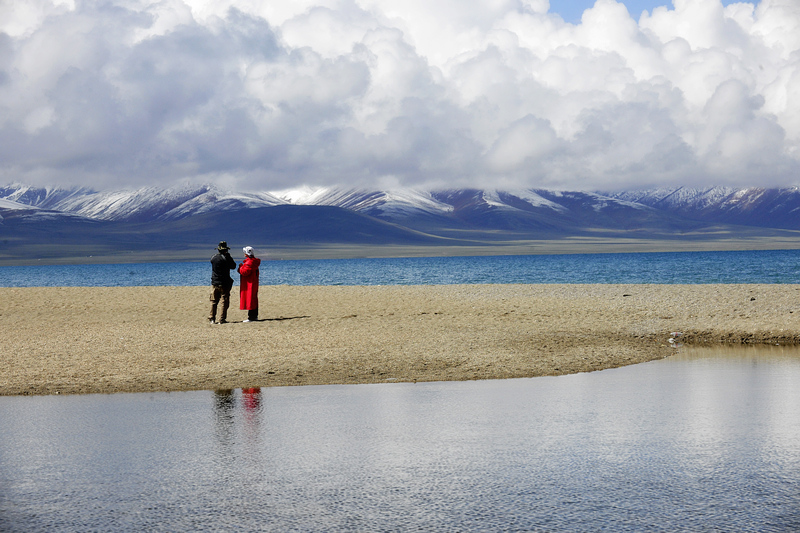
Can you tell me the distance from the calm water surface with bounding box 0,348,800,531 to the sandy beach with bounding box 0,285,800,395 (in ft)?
6.33

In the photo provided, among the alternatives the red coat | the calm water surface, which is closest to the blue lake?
the calm water surface

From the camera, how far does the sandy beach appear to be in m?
14.5

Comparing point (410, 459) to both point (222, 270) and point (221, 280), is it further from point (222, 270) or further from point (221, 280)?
point (222, 270)

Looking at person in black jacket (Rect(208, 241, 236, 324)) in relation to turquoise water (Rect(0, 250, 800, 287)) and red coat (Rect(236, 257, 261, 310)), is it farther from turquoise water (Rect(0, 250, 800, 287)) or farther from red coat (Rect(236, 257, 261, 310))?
turquoise water (Rect(0, 250, 800, 287))

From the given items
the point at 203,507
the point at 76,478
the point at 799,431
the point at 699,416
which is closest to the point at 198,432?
the point at 76,478

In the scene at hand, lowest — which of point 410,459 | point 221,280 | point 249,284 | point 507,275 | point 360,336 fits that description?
point 507,275

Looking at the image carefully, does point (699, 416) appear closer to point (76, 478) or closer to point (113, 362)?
point (76, 478)

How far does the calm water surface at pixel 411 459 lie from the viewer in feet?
21.7

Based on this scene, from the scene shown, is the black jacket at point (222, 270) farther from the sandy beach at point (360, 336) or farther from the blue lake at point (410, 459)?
the blue lake at point (410, 459)

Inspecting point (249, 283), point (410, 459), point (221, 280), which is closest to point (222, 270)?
point (221, 280)

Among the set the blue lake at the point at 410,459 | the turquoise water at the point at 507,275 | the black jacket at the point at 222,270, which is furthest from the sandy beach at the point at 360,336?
the turquoise water at the point at 507,275

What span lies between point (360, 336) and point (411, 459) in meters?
10.9

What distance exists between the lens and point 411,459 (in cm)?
841

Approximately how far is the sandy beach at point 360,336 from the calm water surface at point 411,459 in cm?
193
